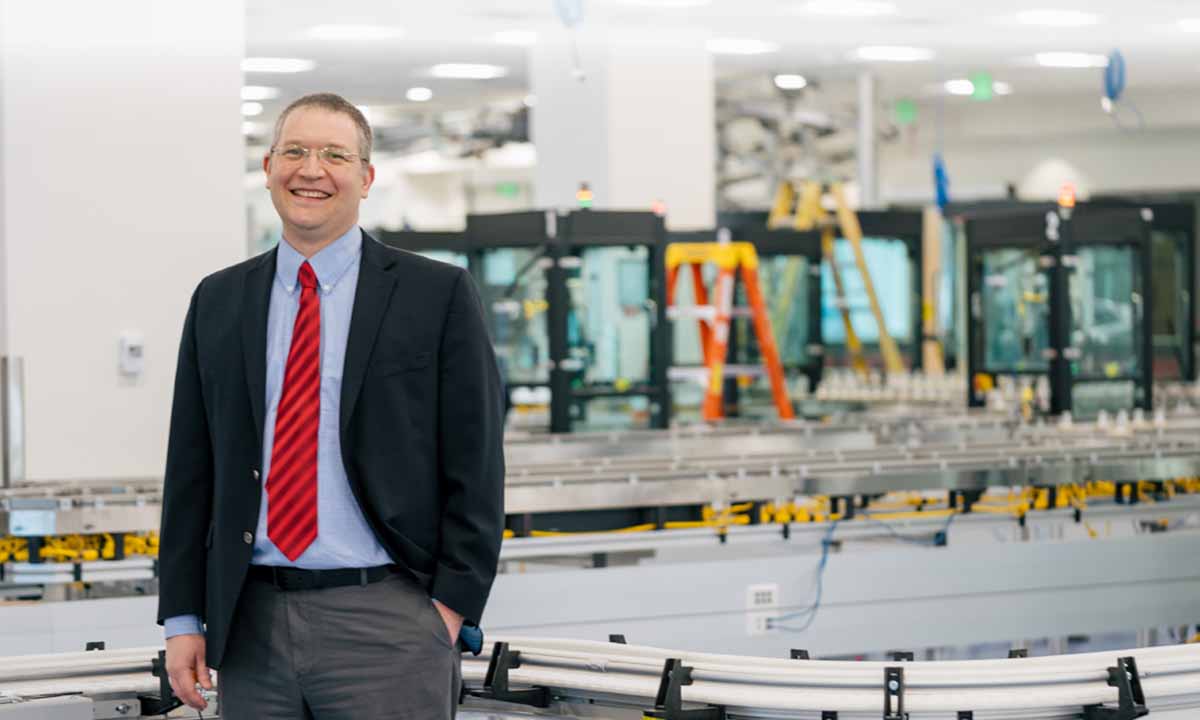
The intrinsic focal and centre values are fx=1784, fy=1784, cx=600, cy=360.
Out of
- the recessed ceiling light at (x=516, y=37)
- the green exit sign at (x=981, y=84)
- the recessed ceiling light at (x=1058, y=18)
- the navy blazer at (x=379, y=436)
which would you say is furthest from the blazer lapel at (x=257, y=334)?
the green exit sign at (x=981, y=84)

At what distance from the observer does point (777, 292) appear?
539 inches

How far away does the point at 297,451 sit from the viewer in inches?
90.7

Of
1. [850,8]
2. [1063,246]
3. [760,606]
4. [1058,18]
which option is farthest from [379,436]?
[1058,18]

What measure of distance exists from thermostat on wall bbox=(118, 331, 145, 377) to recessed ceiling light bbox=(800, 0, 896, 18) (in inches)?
289

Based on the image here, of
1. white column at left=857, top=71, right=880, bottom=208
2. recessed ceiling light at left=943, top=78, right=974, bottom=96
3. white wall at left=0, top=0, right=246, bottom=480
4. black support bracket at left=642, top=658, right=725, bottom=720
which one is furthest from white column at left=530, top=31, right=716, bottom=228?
black support bracket at left=642, top=658, right=725, bottom=720

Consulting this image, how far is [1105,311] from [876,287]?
4.65 metres

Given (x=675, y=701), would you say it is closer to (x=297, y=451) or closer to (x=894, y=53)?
(x=297, y=451)

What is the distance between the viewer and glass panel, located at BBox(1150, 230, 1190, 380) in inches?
517

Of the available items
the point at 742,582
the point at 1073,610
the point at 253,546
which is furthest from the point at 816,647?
the point at 253,546

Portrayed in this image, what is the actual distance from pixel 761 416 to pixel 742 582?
6779mm

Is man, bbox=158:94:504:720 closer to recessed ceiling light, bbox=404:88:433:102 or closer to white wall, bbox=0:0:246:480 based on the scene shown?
white wall, bbox=0:0:246:480

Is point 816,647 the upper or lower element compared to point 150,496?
lower

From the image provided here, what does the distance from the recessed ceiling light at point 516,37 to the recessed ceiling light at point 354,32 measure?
0.78 metres

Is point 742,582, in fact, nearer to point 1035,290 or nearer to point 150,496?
point 150,496
